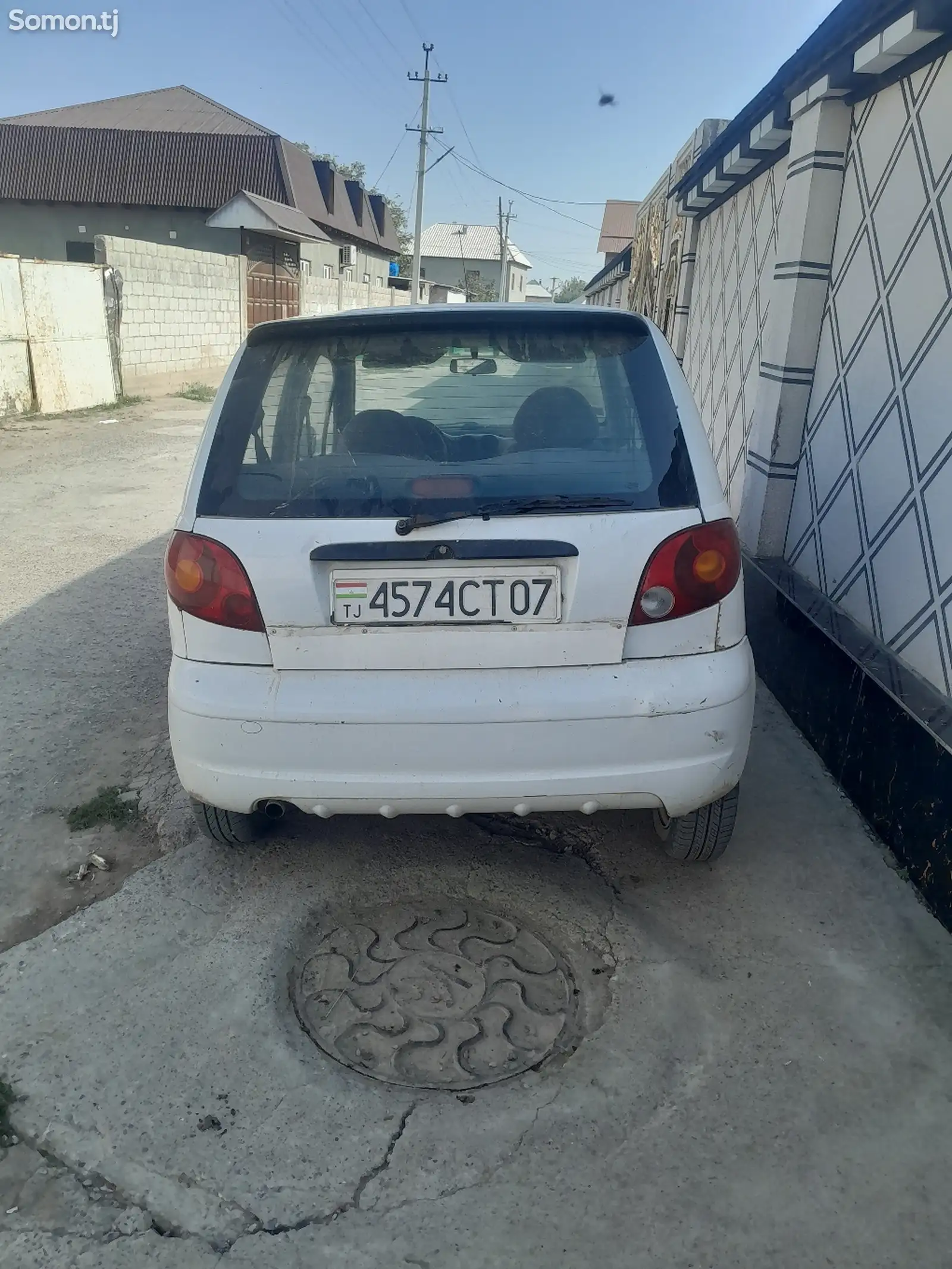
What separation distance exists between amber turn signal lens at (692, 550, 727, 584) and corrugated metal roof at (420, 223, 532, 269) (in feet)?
279

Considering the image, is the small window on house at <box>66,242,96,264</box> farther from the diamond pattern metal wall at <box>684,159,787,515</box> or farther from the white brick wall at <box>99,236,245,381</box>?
the diamond pattern metal wall at <box>684,159,787,515</box>

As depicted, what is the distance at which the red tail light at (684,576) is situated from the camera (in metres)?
2.36

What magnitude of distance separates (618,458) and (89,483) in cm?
770

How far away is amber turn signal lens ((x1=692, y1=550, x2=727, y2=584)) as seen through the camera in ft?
7.85

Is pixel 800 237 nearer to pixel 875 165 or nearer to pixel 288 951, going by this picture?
pixel 875 165

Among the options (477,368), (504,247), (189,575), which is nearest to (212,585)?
(189,575)

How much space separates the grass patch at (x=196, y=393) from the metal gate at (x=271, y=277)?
363 cm

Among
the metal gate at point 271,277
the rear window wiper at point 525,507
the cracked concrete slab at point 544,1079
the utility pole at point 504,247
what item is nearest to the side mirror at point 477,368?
the rear window wiper at point 525,507

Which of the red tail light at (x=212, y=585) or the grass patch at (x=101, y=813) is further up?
the red tail light at (x=212, y=585)

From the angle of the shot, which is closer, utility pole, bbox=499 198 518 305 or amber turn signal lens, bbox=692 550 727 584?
amber turn signal lens, bbox=692 550 727 584

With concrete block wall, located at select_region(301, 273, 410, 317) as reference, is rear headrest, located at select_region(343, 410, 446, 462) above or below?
Answer: above

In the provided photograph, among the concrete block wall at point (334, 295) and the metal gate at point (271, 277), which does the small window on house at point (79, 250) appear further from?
the metal gate at point (271, 277)

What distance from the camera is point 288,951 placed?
258cm

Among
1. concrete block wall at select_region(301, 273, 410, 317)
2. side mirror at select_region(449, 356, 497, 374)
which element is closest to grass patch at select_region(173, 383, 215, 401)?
concrete block wall at select_region(301, 273, 410, 317)
